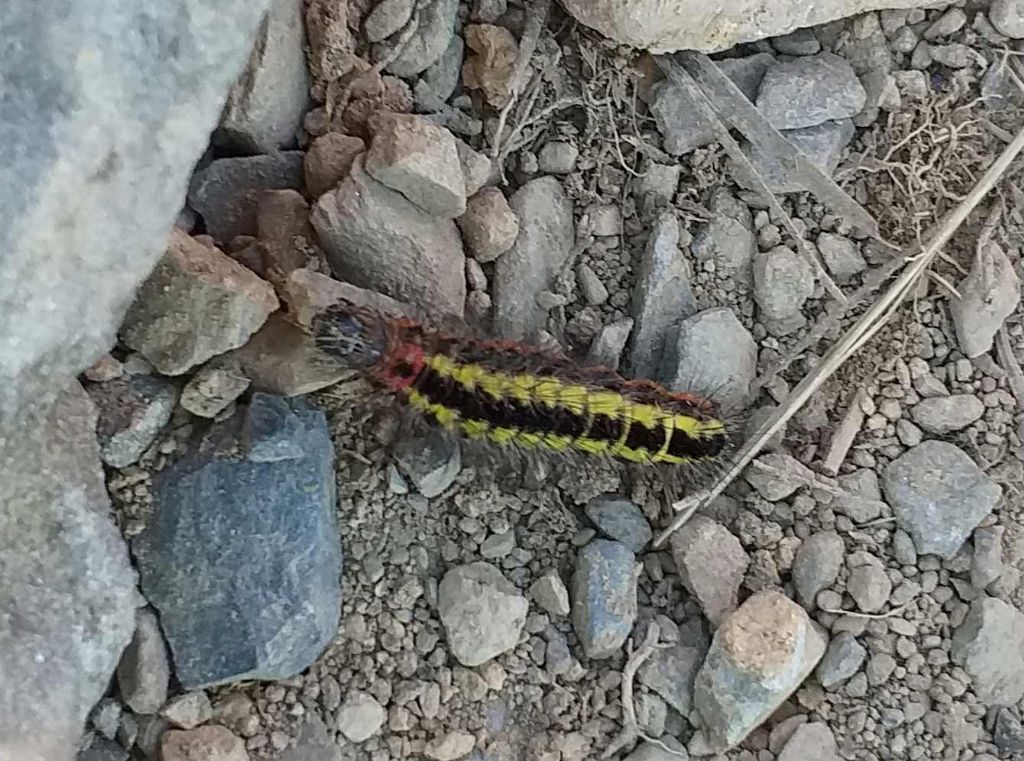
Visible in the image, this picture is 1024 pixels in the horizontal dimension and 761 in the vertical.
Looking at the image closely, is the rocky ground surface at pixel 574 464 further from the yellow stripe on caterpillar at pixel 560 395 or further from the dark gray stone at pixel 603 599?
the yellow stripe on caterpillar at pixel 560 395

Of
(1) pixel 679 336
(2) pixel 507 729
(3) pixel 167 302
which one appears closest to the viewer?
(3) pixel 167 302

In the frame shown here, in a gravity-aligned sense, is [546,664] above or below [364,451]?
below

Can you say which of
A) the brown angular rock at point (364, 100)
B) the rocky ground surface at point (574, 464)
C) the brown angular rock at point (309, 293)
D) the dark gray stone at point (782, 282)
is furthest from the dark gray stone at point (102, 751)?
the dark gray stone at point (782, 282)

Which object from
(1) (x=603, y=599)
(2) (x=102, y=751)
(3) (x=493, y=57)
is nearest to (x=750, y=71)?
(3) (x=493, y=57)

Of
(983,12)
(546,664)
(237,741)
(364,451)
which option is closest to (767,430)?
(546,664)

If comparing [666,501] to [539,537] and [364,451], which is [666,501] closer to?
[539,537]

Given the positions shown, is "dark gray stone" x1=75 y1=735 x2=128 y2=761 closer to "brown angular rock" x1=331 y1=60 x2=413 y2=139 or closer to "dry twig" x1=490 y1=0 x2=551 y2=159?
"brown angular rock" x1=331 y1=60 x2=413 y2=139
